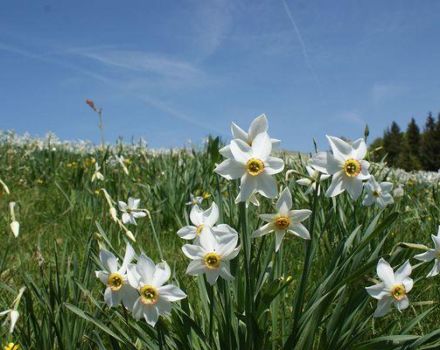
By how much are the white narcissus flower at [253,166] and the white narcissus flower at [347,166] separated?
0.73 feet

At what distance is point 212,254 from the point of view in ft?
5.14

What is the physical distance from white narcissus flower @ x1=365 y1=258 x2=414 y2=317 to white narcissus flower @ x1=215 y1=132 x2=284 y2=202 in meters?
0.55

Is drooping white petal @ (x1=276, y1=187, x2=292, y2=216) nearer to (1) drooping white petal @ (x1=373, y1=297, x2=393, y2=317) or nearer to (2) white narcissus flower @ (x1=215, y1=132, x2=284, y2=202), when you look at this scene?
(2) white narcissus flower @ (x1=215, y1=132, x2=284, y2=202)

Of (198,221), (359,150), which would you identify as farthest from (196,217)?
(359,150)

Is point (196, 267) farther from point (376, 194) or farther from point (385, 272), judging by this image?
point (376, 194)

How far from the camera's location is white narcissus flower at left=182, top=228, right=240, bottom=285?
1.56 meters

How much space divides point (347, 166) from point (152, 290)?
A: 76 cm

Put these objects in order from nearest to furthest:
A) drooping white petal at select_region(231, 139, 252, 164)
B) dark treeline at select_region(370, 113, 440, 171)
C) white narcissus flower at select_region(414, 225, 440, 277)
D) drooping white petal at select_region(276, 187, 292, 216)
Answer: drooping white petal at select_region(231, 139, 252, 164) → drooping white petal at select_region(276, 187, 292, 216) → white narcissus flower at select_region(414, 225, 440, 277) → dark treeline at select_region(370, 113, 440, 171)

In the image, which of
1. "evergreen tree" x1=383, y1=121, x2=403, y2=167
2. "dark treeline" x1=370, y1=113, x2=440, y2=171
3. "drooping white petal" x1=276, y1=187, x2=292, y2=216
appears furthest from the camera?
"evergreen tree" x1=383, y1=121, x2=403, y2=167

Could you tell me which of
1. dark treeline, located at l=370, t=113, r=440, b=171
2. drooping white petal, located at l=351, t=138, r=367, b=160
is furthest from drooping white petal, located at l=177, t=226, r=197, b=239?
dark treeline, located at l=370, t=113, r=440, b=171

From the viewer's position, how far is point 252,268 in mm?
1833

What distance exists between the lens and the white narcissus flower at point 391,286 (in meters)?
1.77

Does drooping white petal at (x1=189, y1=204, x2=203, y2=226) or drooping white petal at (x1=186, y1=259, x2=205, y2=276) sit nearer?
drooping white petal at (x1=186, y1=259, x2=205, y2=276)

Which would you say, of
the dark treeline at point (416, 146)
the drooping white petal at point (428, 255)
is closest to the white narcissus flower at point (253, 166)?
the drooping white petal at point (428, 255)
